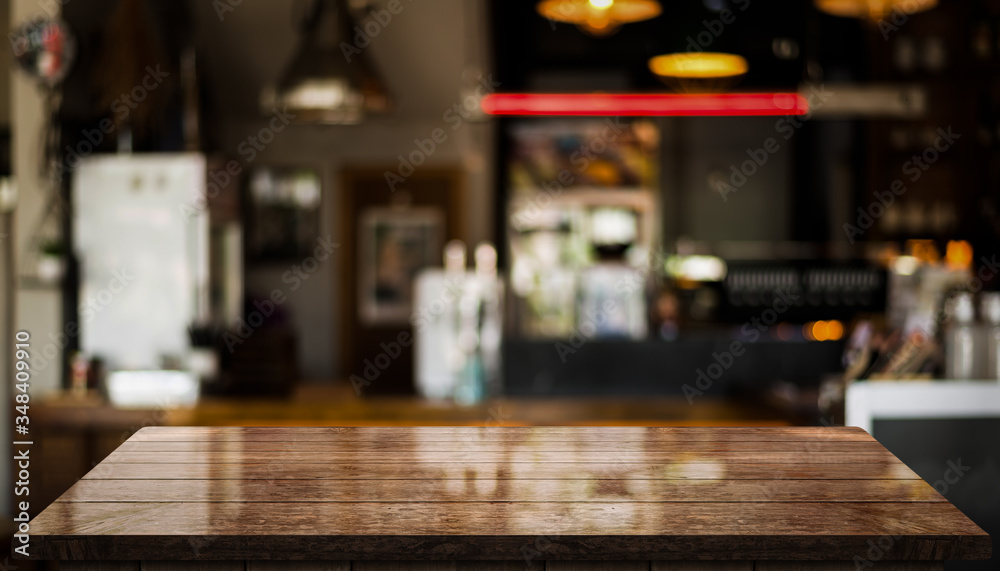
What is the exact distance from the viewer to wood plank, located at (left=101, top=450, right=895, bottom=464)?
1.48 metres

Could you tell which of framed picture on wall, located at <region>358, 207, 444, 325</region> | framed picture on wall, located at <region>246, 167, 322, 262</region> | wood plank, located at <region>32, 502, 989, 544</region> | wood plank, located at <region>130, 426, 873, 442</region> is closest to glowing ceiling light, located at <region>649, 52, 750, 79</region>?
wood plank, located at <region>130, 426, 873, 442</region>

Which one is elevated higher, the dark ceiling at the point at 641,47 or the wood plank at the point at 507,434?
the dark ceiling at the point at 641,47

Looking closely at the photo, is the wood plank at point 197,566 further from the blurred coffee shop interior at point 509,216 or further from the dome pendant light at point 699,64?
the dome pendant light at point 699,64

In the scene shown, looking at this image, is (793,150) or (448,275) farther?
(793,150)

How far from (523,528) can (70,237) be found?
443cm

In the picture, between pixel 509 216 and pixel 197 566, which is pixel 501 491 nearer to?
pixel 197 566

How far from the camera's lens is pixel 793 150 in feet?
23.8

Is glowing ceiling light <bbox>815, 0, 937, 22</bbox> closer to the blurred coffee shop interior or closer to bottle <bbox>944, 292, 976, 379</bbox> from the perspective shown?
the blurred coffee shop interior

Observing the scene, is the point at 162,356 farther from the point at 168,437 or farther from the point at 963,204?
the point at 963,204

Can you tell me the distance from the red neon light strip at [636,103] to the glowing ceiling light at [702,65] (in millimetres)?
1011

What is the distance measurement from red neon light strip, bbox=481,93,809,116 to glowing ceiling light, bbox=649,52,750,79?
101 centimetres

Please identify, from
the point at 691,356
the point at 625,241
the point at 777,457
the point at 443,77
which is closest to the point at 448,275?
the point at 691,356

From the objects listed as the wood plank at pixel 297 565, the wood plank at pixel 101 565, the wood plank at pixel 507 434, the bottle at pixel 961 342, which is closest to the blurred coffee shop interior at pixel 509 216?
the bottle at pixel 961 342

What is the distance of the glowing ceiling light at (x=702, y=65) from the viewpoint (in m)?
4.50
